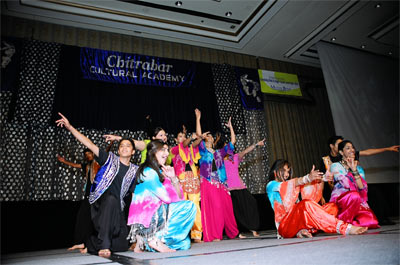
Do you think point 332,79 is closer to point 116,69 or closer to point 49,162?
point 116,69

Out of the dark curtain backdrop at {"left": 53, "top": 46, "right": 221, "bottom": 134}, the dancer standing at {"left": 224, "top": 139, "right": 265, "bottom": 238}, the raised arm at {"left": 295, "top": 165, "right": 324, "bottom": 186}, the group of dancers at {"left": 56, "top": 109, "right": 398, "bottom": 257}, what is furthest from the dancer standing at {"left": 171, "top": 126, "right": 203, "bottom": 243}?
the dark curtain backdrop at {"left": 53, "top": 46, "right": 221, "bottom": 134}

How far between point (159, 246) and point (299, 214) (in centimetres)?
112

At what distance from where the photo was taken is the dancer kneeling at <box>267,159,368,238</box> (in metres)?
2.02

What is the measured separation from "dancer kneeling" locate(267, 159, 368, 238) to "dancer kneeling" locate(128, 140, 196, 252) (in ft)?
2.79

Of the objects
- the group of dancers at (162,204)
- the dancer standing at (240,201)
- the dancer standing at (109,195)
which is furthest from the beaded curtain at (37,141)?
the dancer standing at (109,195)

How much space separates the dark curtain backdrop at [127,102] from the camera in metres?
4.27

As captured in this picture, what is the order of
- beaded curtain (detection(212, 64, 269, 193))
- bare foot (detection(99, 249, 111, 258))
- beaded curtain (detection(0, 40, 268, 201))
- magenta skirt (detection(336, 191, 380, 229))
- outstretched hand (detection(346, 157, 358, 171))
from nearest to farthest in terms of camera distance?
bare foot (detection(99, 249, 111, 258)) → magenta skirt (detection(336, 191, 380, 229)) → outstretched hand (detection(346, 157, 358, 171)) → beaded curtain (detection(0, 40, 268, 201)) → beaded curtain (detection(212, 64, 269, 193))

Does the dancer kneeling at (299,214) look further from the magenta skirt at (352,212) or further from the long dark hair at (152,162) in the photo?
the long dark hair at (152,162)

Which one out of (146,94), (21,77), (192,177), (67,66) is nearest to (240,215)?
(192,177)

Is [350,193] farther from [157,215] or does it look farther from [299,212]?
[157,215]

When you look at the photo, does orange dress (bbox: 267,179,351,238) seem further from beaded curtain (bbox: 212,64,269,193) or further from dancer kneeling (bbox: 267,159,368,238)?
beaded curtain (bbox: 212,64,269,193)

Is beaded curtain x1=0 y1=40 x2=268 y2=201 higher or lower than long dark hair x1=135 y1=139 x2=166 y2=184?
higher

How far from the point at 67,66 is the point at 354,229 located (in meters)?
4.49

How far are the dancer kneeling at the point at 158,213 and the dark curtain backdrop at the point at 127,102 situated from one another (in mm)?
2651
